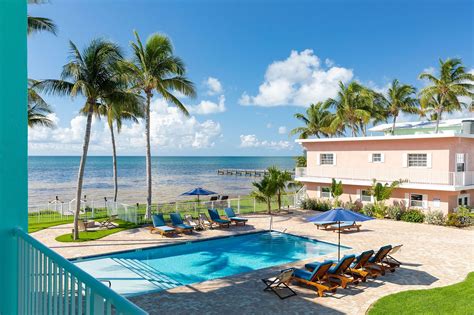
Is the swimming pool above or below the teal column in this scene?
below

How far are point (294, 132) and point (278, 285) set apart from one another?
36.2 meters

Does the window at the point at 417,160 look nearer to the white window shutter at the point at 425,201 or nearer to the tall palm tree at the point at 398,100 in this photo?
the white window shutter at the point at 425,201

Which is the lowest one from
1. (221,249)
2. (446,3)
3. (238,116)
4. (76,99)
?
(221,249)

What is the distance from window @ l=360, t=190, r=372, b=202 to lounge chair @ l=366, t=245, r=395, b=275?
13.5 m

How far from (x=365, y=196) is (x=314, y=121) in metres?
20.5

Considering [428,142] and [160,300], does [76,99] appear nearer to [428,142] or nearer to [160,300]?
[160,300]

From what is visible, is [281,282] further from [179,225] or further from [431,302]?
[179,225]

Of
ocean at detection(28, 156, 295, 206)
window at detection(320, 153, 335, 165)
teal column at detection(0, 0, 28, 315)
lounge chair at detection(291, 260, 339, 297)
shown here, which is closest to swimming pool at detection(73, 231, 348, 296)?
lounge chair at detection(291, 260, 339, 297)

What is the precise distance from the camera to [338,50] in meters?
48.7

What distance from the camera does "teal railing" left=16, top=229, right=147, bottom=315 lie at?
2.26 metres

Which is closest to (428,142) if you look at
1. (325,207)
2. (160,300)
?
(325,207)

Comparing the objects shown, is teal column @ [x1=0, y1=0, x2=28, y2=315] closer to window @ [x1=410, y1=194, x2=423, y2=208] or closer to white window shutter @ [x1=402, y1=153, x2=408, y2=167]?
window @ [x1=410, y1=194, x2=423, y2=208]

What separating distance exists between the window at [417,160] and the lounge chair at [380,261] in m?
13.0

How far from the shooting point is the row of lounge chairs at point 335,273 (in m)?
9.94
